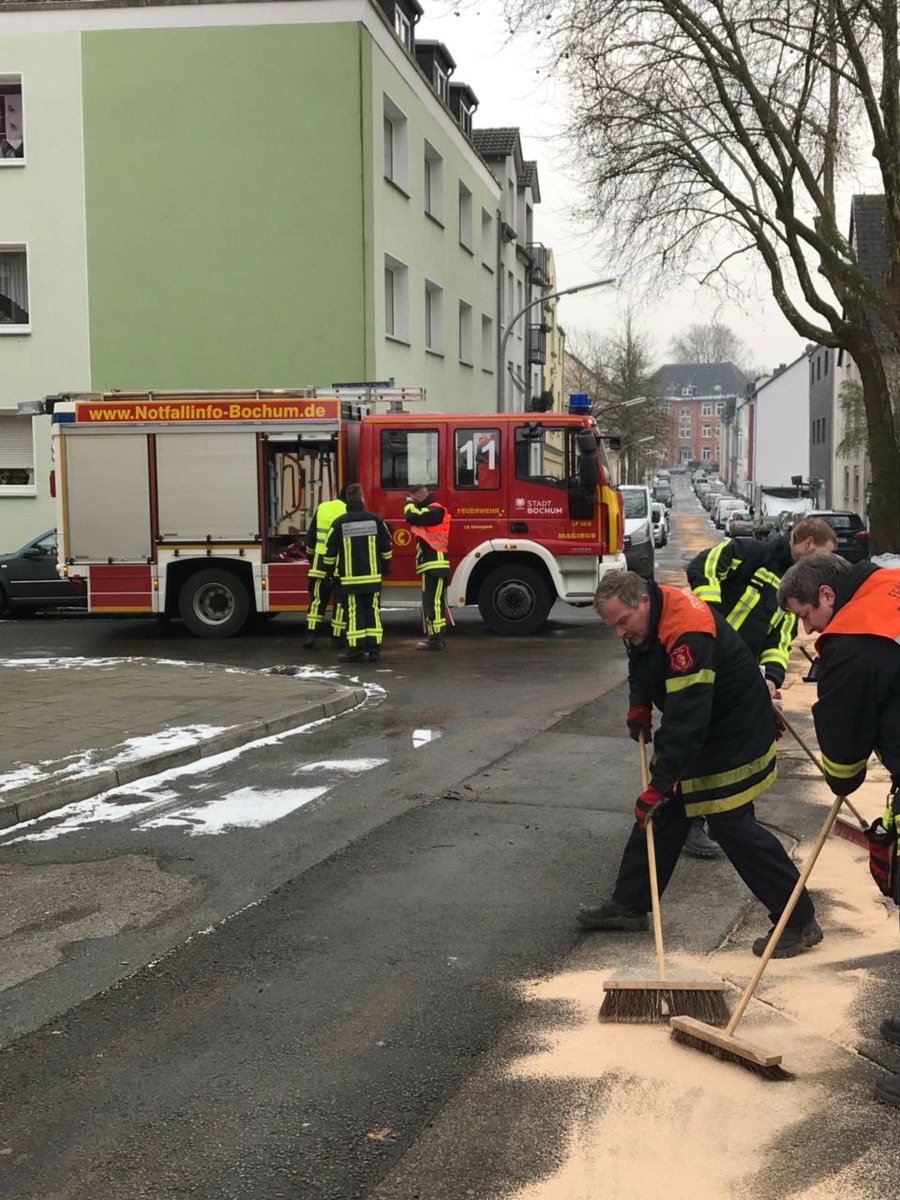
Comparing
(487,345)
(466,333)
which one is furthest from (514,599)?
(487,345)

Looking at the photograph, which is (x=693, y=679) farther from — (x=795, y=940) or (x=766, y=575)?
(x=766, y=575)

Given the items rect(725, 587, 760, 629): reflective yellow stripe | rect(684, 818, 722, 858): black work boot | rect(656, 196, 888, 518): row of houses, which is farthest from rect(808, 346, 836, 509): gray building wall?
rect(684, 818, 722, 858): black work boot

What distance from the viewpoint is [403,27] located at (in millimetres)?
25766

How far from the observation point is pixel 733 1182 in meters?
3.15

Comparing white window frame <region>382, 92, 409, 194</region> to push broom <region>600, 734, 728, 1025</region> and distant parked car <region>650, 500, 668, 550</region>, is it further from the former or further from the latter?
push broom <region>600, 734, 728, 1025</region>

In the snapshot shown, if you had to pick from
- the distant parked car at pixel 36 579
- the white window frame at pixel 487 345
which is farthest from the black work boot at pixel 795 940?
the white window frame at pixel 487 345

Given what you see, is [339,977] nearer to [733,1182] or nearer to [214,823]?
[733,1182]

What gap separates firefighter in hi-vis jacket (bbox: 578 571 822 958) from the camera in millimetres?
4574

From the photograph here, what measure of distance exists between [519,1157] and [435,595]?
10843mm

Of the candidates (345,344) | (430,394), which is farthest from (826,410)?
(345,344)

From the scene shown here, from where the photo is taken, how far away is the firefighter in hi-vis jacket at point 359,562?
12.7 m

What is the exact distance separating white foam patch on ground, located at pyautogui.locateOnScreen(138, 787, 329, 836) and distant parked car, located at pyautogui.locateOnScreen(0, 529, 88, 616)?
11284mm

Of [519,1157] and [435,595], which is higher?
[435,595]

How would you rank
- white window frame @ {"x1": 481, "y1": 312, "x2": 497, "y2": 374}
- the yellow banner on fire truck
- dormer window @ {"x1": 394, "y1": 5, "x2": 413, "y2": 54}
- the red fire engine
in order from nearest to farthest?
1. the yellow banner on fire truck
2. the red fire engine
3. dormer window @ {"x1": 394, "y1": 5, "x2": 413, "y2": 54}
4. white window frame @ {"x1": 481, "y1": 312, "x2": 497, "y2": 374}
